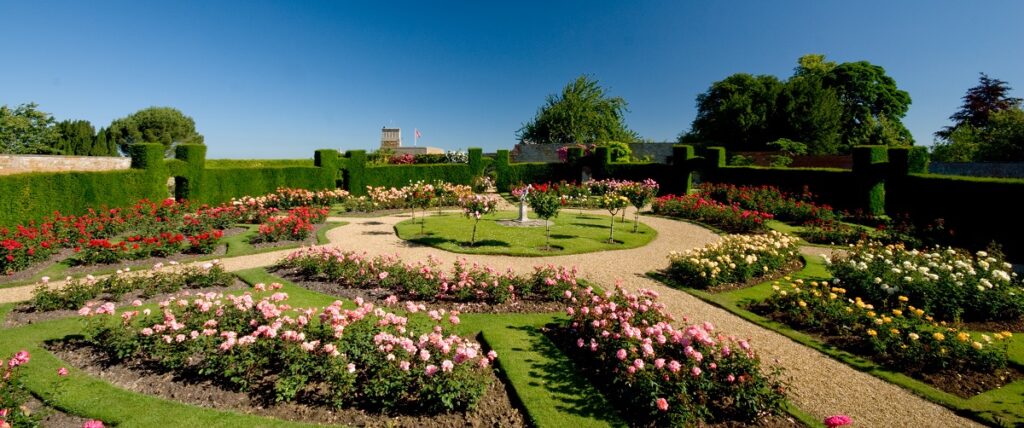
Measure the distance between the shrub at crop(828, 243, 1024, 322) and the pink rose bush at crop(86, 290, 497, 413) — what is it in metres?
6.61

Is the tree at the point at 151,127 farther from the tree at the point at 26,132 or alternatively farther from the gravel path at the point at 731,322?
the gravel path at the point at 731,322

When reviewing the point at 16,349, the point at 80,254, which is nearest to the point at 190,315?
the point at 16,349

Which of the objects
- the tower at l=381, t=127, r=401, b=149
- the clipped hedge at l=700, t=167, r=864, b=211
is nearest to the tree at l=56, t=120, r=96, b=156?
the tower at l=381, t=127, r=401, b=149

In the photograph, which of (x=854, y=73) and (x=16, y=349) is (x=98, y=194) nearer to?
(x=16, y=349)

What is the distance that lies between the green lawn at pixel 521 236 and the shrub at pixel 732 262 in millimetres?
3013

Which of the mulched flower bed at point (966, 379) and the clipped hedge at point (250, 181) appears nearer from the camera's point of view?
the mulched flower bed at point (966, 379)

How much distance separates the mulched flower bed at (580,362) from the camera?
14.5 ft

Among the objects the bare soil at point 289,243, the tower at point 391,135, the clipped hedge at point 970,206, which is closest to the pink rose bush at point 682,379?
the bare soil at point 289,243

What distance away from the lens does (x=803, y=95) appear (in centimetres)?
3916

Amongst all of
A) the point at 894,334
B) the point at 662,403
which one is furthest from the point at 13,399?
the point at 894,334

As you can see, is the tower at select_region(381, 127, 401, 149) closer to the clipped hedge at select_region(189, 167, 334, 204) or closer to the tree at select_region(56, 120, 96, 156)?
the tree at select_region(56, 120, 96, 156)

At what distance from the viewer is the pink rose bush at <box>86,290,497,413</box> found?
179 inches

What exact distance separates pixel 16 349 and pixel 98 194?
11.9 metres

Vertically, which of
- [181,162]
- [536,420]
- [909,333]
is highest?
[181,162]
